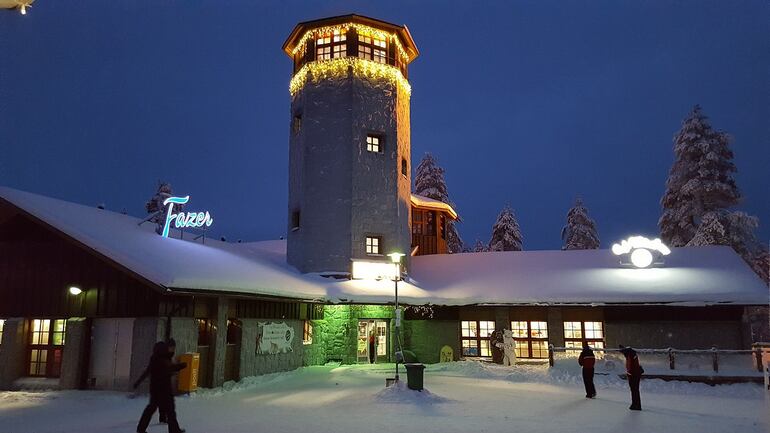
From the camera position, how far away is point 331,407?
14.0 meters

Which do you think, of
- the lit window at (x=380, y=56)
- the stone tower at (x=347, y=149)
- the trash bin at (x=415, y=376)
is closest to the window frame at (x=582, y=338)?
the stone tower at (x=347, y=149)

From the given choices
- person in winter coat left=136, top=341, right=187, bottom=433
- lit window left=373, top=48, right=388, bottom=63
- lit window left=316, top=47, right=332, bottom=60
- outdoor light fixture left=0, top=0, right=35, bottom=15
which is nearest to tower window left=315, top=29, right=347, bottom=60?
lit window left=316, top=47, right=332, bottom=60

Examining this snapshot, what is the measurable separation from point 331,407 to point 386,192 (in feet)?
45.8

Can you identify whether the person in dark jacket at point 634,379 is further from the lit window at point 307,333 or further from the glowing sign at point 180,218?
the glowing sign at point 180,218

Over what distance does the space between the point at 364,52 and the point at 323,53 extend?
2025 millimetres

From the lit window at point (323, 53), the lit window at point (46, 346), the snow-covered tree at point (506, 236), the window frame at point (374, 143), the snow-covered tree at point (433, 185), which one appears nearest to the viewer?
the lit window at point (46, 346)

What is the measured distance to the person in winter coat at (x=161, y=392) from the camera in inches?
410

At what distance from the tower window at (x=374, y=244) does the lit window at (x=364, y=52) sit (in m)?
8.72

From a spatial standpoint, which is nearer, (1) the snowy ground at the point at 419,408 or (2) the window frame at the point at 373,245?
(1) the snowy ground at the point at 419,408

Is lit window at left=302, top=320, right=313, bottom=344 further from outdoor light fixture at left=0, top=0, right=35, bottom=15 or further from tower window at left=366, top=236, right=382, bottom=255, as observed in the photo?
outdoor light fixture at left=0, top=0, right=35, bottom=15

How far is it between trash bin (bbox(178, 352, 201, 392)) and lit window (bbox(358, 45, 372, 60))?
652 inches

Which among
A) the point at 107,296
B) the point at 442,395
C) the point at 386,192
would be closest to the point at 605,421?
the point at 442,395

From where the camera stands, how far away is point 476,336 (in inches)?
1000

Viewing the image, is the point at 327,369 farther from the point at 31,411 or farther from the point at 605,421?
the point at 605,421
